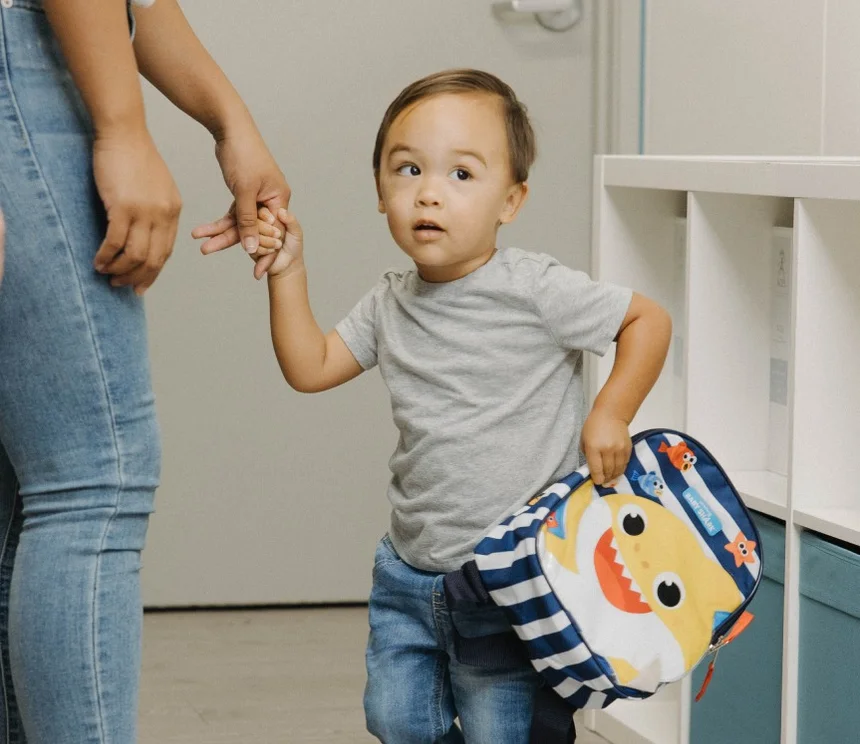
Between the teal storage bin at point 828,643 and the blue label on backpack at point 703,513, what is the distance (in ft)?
0.54

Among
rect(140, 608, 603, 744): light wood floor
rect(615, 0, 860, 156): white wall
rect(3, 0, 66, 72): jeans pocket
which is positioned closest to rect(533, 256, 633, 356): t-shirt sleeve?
rect(3, 0, 66, 72): jeans pocket

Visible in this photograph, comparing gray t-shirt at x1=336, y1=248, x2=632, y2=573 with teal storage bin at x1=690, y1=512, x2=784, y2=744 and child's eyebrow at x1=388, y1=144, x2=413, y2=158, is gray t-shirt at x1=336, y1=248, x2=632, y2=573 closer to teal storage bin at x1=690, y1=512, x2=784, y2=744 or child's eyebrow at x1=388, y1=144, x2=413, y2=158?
child's eyebrow at x1=388, y1=144, x2=413, y2=158

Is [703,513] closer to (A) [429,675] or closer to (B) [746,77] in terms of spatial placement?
(A) [429,675]

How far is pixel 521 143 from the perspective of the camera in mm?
1256

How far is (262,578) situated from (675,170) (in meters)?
1.22

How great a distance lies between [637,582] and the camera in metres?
1.18

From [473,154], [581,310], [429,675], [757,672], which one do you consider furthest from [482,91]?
[757,672]

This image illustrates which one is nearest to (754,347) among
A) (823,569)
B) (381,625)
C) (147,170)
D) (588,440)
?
(823,569)

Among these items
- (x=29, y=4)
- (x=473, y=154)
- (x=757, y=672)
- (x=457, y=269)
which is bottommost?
(x=757, y=672)

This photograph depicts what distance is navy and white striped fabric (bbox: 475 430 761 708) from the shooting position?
1116 millimetres

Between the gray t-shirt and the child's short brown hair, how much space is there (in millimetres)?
95

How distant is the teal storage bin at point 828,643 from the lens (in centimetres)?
130

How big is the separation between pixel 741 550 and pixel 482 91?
1.63 ft

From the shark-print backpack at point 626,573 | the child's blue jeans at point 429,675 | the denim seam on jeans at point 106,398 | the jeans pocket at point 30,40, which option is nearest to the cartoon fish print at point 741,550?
the shark-print backpack at point 626,573
